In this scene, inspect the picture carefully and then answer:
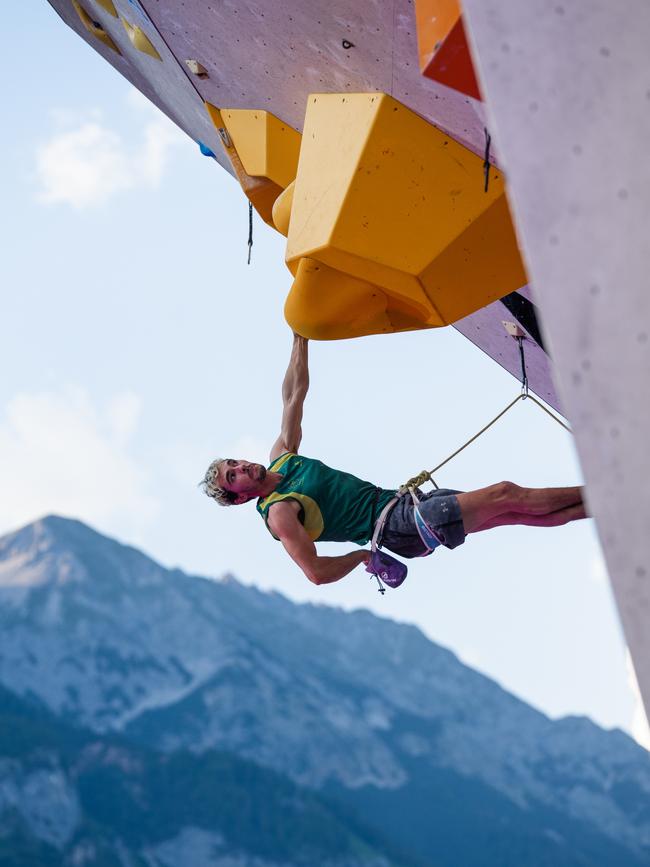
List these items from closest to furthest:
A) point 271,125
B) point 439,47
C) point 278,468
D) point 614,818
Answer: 1. point 439,47
2. point 278,468
3. point 271,125
4. point 614,818

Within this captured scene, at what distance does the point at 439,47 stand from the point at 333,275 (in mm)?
1302

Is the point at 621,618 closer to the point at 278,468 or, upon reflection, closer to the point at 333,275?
the point at 333,275

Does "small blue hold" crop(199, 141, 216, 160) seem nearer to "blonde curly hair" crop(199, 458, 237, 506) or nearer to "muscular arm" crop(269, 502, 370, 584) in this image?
"blonde curly hair" crop(199, 458, 237, 506)

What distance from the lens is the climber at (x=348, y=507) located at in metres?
3.80

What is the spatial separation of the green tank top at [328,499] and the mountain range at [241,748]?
2726cm

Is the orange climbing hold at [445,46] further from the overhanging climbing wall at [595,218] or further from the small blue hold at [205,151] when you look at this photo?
the small blue hold at [205,151]

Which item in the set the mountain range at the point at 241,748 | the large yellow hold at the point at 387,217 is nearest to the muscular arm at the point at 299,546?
the large yellow hold at the point at 387,217

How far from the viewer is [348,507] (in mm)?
4121

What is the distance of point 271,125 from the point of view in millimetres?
4707

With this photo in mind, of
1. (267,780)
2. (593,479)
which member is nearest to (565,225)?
(593,479)

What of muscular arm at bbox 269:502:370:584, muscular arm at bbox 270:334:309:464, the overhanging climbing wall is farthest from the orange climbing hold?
muscular arm at bbox 270:334:309:464

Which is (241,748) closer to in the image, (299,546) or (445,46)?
(299,546)

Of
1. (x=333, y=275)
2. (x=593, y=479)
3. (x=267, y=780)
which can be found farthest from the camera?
(x=267, y=780)

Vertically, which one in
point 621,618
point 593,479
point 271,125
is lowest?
point 621,618
